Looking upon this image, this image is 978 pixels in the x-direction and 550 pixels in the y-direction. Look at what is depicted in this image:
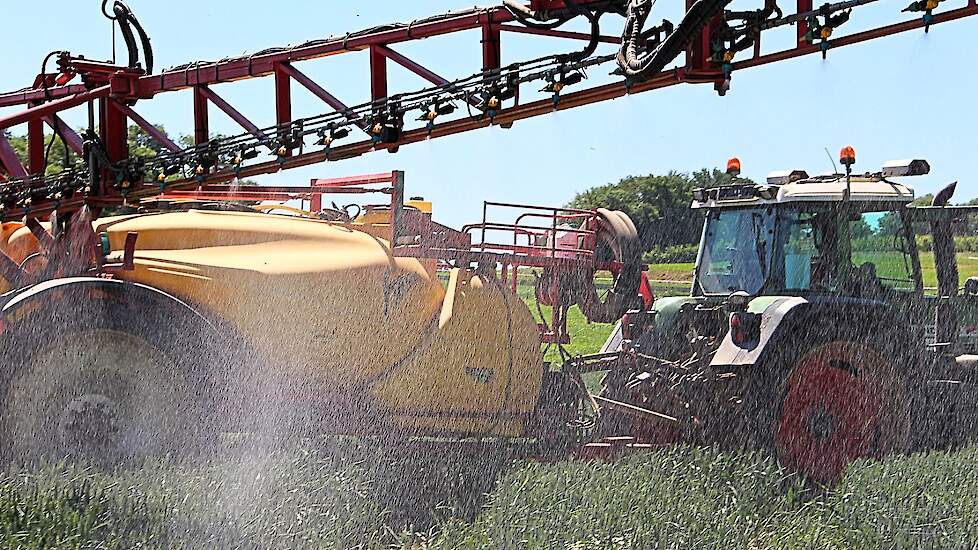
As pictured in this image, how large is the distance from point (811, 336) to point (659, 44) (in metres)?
2.07

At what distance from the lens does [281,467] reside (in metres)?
6.12

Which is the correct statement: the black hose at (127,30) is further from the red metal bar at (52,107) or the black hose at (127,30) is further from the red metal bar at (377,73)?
the red metal bar at (377,73)

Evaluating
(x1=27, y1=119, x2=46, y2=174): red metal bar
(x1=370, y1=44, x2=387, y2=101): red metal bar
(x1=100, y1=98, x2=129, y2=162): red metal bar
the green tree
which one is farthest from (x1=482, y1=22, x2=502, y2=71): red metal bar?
the green tree

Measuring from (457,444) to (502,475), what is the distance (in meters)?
0.33

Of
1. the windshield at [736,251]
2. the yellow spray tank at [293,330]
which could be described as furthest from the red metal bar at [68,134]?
the windshield at [736,251]

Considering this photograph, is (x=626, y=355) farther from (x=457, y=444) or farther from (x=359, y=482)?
(x=359, y=482)

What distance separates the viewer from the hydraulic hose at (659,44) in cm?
609

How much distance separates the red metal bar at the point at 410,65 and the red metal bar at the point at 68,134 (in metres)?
2.19

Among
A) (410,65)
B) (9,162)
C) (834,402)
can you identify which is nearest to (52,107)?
(9,162)

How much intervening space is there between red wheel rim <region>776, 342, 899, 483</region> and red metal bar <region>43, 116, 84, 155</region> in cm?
482

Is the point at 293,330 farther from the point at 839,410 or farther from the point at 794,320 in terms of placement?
the point at 839,410

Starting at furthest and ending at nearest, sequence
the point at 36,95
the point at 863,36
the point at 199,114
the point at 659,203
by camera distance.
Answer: the point at 659,203 < the point at 36,95 < the point at 199,114 < the point at 863,36

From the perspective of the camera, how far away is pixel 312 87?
736 cm

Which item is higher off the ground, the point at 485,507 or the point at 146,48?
the point at 146,48
